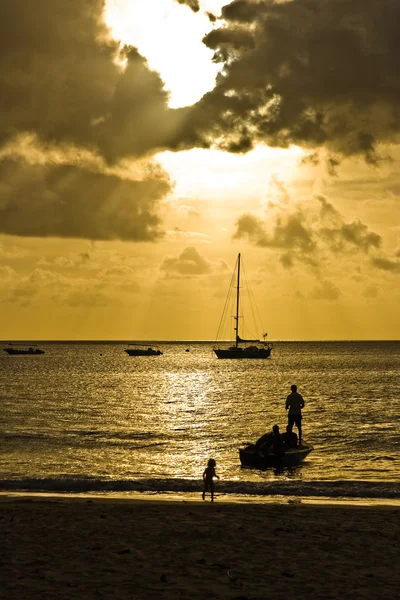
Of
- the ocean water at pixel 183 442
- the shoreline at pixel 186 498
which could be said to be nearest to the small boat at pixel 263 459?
the ocean water at pixel 183 442

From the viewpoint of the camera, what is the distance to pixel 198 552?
1383 cm

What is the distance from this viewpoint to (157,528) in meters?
16.1

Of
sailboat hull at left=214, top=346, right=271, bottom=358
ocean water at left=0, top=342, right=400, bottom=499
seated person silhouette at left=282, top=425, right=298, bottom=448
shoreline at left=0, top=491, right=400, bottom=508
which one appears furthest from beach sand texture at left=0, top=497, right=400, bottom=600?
sailboat hull at left=214, top=346, right=271, bottom=358

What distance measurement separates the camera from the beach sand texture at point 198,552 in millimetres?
11414

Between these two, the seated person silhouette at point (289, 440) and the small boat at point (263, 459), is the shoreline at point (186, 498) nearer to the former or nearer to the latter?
the small boat at point (263, 459)

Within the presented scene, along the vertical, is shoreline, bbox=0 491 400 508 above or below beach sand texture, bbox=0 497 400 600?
below

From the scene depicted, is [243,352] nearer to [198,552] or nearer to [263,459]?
[263,459]

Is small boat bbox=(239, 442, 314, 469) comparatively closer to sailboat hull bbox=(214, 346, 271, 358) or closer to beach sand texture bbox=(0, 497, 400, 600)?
beach sand texture bbox=(0, 497, 400, 600)

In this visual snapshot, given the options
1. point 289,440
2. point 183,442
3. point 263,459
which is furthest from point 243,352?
point 263,459

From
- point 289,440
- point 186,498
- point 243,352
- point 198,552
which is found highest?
point 243,352

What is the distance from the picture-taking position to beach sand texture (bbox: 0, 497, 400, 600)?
11.4 m

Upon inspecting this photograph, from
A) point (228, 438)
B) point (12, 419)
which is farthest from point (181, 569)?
point (12, 419)

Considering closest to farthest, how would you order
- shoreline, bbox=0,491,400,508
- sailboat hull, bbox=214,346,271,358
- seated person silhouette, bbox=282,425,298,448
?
shoreline, bbox=0,491,400,508 < seated person silhouette, bbox=282,425,298,448 < sailboat hull, bbox=214,346,271,358

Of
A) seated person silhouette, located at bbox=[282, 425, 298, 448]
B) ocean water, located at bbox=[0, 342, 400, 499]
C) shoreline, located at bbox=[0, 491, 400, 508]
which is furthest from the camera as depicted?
seated person silhouette, located at bbox=[282, 425, 298, 448]
